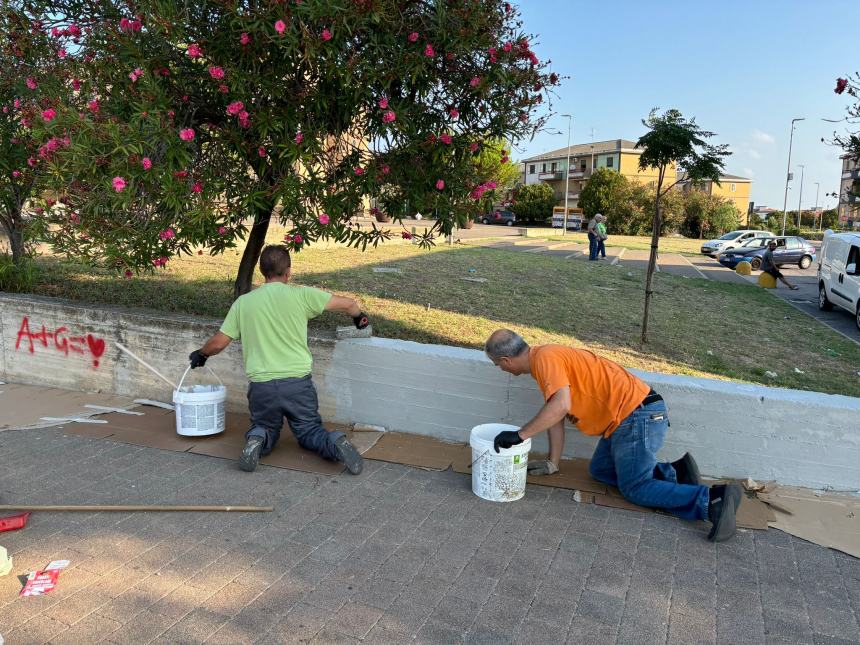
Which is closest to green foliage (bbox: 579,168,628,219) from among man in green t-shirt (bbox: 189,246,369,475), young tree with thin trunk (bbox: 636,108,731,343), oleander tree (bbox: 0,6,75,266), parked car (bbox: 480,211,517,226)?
parked car (bbox: 480,211,517,226)

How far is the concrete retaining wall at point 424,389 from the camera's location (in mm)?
4321

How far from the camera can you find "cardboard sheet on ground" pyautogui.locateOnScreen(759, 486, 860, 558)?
148 inches

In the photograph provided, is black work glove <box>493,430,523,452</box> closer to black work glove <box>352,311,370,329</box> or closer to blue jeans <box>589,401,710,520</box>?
blue jeans <box>589,401,710,520</box>

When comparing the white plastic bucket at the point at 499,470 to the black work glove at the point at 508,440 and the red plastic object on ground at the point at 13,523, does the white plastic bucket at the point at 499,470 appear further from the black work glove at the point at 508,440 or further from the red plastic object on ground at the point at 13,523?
the red plastic object on ground at the point at 13,523

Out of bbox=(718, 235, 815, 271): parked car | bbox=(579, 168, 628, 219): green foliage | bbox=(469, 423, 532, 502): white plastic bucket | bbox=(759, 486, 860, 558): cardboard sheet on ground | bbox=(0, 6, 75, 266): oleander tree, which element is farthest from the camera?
bbox=(579, 168, 628, 219): green foliage

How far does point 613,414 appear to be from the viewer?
397cm

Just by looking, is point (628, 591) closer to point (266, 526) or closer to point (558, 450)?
point (558, 450)

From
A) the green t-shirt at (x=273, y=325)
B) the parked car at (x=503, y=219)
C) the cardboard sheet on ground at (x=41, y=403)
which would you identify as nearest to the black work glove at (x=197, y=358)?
the green t-shirt at (x=273, y=325)

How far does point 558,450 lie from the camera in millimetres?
4480

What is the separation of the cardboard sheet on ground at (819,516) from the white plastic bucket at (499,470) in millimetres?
1499

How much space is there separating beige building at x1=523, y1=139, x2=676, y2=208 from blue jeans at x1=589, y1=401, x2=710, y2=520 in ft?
230

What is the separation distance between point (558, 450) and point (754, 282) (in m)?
18.1

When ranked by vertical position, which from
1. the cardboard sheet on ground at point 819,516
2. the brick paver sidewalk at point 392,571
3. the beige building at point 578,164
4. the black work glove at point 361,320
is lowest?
the cardboard sheet on ground at point 819,516

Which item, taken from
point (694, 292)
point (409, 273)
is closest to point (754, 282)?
point (694, 292)
